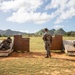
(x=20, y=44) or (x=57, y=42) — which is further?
(x=57, y=42)

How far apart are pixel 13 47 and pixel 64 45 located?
411cm

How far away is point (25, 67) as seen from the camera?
11.8 meters

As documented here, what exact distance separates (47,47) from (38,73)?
5.55m

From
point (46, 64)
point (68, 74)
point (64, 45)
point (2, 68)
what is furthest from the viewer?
point (64, 45)

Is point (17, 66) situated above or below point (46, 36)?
below

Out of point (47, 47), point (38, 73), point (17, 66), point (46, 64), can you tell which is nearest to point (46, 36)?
point (47, 47)

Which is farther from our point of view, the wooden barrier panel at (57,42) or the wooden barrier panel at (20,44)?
the wooden barrier panel at (57,42)

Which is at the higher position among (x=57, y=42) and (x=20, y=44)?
(x=57, y=42)

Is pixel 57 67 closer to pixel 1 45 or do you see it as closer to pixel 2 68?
pixel 2 68

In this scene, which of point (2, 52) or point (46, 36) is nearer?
point (46, 36)

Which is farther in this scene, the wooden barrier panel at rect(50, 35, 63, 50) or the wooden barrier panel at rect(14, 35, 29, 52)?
the wooden barrier panel at rect(50, 35, 63, 50)

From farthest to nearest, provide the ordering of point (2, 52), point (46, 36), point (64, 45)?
point (64, 45)
point (2, 52)
point (46, 36)

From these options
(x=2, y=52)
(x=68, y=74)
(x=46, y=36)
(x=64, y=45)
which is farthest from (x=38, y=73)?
(x=64, y=45)

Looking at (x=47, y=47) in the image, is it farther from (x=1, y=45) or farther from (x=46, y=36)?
(x=1, y=45)
